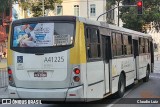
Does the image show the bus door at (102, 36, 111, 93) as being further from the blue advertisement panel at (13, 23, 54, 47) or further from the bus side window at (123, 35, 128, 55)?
the bus side window at (123, 35, 128, 55)

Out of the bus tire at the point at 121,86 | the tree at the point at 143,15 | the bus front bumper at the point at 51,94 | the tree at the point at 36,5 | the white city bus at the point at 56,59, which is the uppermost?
the tree at the point at 36,5

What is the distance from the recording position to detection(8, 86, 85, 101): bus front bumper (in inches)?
403

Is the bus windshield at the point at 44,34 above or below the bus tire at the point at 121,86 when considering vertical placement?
above

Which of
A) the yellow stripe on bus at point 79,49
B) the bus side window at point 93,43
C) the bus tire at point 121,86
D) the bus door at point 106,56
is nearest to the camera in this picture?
the yellow stripe on bus at point 79,49

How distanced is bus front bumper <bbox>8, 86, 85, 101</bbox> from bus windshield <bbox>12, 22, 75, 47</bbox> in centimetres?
122

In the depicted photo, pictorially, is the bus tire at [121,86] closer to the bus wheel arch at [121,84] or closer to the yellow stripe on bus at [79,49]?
the bus wheel arch at [121,84]

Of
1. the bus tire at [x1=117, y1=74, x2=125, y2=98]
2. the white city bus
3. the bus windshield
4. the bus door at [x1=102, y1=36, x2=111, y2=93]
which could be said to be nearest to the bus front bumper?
the white city bus

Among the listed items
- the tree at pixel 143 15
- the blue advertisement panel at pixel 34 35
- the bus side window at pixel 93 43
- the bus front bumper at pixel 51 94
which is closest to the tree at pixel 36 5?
the tree at pixel 143 15

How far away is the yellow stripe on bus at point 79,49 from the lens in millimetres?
10328

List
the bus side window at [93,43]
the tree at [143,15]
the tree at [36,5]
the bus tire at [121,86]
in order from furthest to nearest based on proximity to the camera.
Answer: the tree at [36,5], the tree at [143,15], the bus tire at [121,86], the bus side window at [93,43]

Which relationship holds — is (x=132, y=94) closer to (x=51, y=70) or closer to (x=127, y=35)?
(x=127, y=35)

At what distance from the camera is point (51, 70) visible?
10.5 meters

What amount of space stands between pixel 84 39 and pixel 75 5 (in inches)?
2219

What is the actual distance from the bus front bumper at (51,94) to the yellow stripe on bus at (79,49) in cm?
72
